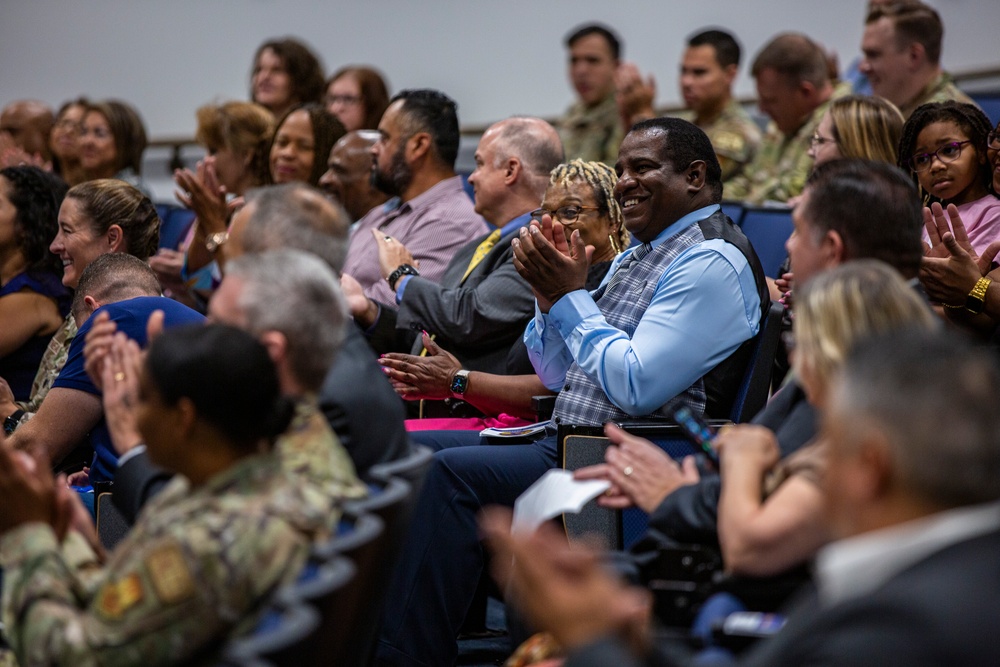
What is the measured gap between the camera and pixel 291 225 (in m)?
2.16

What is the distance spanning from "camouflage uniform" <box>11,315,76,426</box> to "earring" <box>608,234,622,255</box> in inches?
58.3

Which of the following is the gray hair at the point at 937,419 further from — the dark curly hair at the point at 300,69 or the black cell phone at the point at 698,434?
the dark curly hair at the point at 300,69

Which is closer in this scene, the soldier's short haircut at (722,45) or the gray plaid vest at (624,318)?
the gray plaid vest at (624,318)

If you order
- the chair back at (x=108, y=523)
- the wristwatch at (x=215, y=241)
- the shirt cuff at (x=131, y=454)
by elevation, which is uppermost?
the shirt cuff at (x=131, y=454)

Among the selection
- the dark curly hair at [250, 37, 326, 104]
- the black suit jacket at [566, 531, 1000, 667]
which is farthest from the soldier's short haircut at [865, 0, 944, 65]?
the black suit jacket at [566, 531, 1000, 667]

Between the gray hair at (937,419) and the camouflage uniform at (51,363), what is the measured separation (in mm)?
2491

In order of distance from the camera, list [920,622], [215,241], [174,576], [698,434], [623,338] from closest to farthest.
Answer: [920,622]
[174,576]
[698,434]
[623,338]
[215,241]

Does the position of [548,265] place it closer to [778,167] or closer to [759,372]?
[759,372]

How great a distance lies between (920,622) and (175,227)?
467 cm

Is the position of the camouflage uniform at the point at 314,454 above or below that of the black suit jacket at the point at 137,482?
above

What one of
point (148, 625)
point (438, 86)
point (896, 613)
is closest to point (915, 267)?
point (896, 613)

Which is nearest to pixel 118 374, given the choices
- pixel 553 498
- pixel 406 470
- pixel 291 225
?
pixel 291 225

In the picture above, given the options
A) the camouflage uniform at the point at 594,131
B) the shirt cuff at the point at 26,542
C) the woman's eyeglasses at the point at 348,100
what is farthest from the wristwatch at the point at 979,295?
the woman's eyeglasses at the point at 348,100

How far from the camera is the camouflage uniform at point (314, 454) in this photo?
1660 mm
